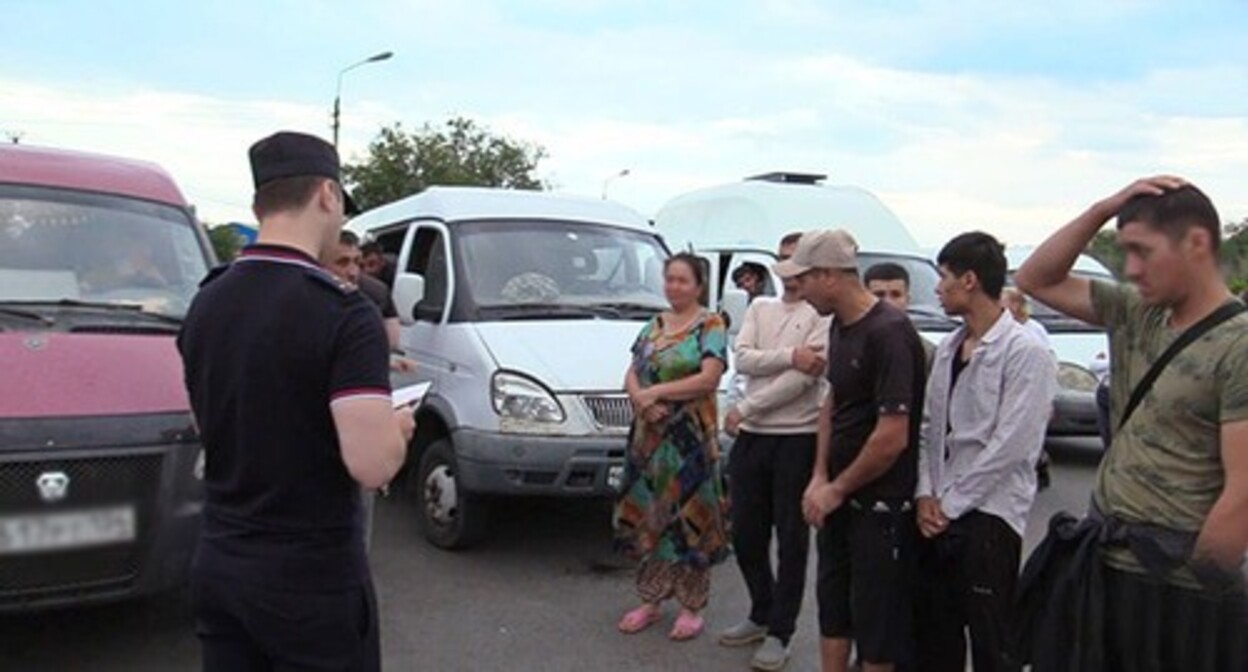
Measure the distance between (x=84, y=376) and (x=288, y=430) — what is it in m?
2.40

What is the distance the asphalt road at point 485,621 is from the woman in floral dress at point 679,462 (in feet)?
0.94

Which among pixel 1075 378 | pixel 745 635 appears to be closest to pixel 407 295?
pixel 745 635

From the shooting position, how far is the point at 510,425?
18.3ft

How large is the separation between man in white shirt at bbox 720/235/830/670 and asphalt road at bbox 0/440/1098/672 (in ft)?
0.80

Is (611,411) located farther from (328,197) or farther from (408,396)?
(328,197)

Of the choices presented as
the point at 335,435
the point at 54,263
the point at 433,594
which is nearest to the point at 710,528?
the point at 433,594

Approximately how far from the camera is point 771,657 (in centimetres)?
459

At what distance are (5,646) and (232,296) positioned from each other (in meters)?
3.25

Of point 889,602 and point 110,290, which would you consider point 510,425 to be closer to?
point 110,290

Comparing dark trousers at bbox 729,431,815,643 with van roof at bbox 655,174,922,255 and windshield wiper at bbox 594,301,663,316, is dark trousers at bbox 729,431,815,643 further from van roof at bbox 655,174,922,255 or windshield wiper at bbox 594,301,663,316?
van roof at bbox 655,174,922,255

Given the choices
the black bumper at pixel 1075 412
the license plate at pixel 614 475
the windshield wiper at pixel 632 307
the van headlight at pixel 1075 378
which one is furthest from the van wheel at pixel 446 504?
the van headlight at pixel 1075 378

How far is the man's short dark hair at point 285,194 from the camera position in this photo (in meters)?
2.35

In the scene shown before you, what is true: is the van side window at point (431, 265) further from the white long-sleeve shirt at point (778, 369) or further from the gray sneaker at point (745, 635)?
the gray sneaker at point (745, 635)

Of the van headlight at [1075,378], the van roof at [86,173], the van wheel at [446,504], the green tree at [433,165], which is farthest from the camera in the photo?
the green tree at [433,165]
